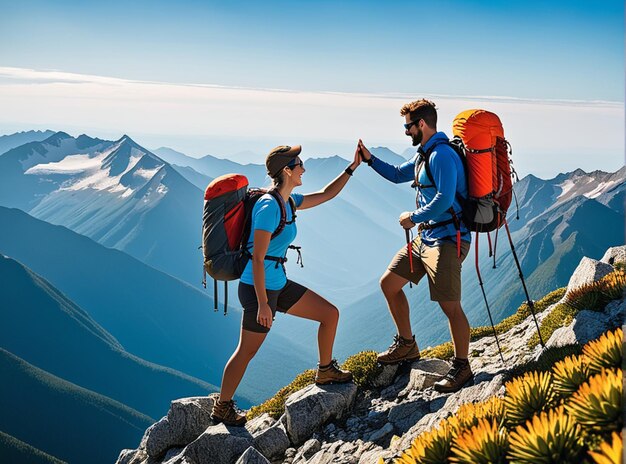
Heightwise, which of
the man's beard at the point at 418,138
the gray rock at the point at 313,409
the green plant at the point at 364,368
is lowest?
the gray rock at the point at 313,409

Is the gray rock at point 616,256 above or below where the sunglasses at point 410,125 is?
below

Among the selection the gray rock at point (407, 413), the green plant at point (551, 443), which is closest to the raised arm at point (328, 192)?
the gray rock at point (407, 413)

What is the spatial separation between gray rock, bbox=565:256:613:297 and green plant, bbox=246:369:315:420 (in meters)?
5.16

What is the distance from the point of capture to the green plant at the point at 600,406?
366 cm

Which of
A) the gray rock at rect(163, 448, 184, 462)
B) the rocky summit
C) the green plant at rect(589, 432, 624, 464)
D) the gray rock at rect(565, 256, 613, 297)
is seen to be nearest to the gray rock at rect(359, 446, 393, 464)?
the rocky summit

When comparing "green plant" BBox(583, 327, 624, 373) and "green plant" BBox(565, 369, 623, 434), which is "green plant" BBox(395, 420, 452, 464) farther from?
"green plant" BBox(583, 327, 624, 373)

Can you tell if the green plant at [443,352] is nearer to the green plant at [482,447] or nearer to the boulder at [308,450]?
the boulder at [308,450]

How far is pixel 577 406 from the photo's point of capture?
12.7ft

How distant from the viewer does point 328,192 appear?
9.72m

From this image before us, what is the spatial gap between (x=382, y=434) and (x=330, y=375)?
1833 mm

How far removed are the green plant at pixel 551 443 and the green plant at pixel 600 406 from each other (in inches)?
3.3

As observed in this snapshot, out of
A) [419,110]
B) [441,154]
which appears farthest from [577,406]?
[419,110]

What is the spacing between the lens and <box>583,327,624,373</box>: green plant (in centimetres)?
448

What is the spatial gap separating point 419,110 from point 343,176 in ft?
7.09
